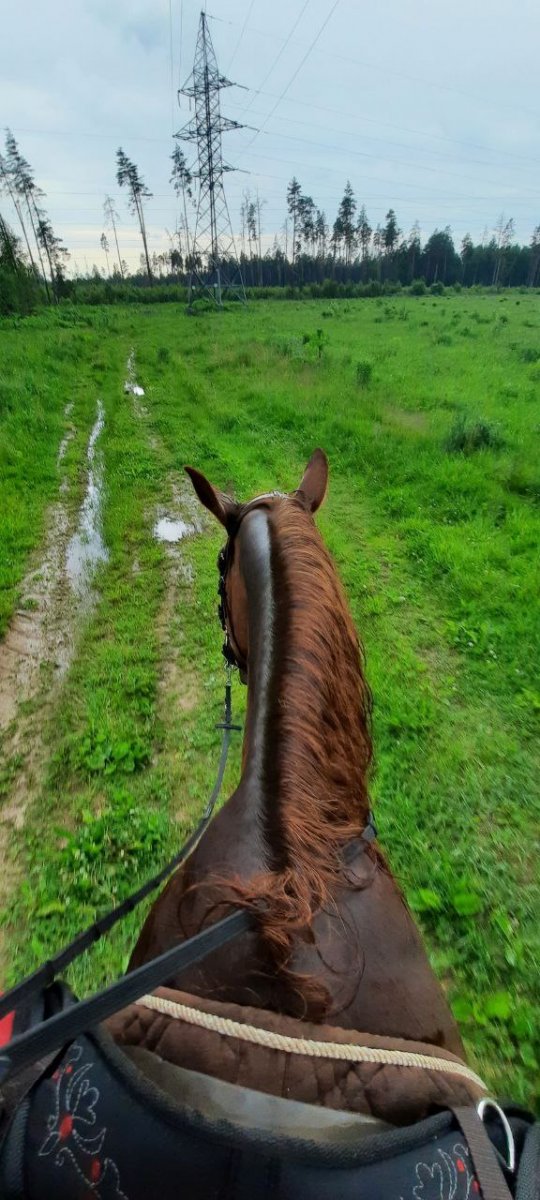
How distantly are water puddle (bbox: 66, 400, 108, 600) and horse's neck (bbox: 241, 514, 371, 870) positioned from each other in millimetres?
3801

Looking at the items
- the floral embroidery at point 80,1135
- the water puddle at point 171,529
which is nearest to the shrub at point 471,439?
the water puddle at point 171,529

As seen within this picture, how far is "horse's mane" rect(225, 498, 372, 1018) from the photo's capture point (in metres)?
1.00

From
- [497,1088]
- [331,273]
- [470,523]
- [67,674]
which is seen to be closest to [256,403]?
[470,523]

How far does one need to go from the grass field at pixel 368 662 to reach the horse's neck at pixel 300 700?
1.61 metres

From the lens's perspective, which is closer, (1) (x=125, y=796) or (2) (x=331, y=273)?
(1) (x=125, y=796)

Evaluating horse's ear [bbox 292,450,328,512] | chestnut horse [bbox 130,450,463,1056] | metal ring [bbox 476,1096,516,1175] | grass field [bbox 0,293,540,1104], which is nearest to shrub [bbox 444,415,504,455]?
grass field [bbox 0,293,540,1104]

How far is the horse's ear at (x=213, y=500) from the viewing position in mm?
1933

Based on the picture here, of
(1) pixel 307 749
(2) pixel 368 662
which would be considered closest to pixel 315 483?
(1) pixel 307 749

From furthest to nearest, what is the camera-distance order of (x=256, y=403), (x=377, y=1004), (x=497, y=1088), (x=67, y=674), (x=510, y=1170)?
(x=256, y=403) → (x=67, y=674) → (x=497, y=1088) → (x=377, y=1004) → (x=510, y=1170)

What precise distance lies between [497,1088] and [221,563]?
220 cm

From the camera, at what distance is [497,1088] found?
2.01 meters

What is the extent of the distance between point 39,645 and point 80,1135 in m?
4.00

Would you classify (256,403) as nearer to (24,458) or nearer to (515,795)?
(24,458)

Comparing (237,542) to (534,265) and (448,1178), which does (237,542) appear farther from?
(534,265)
